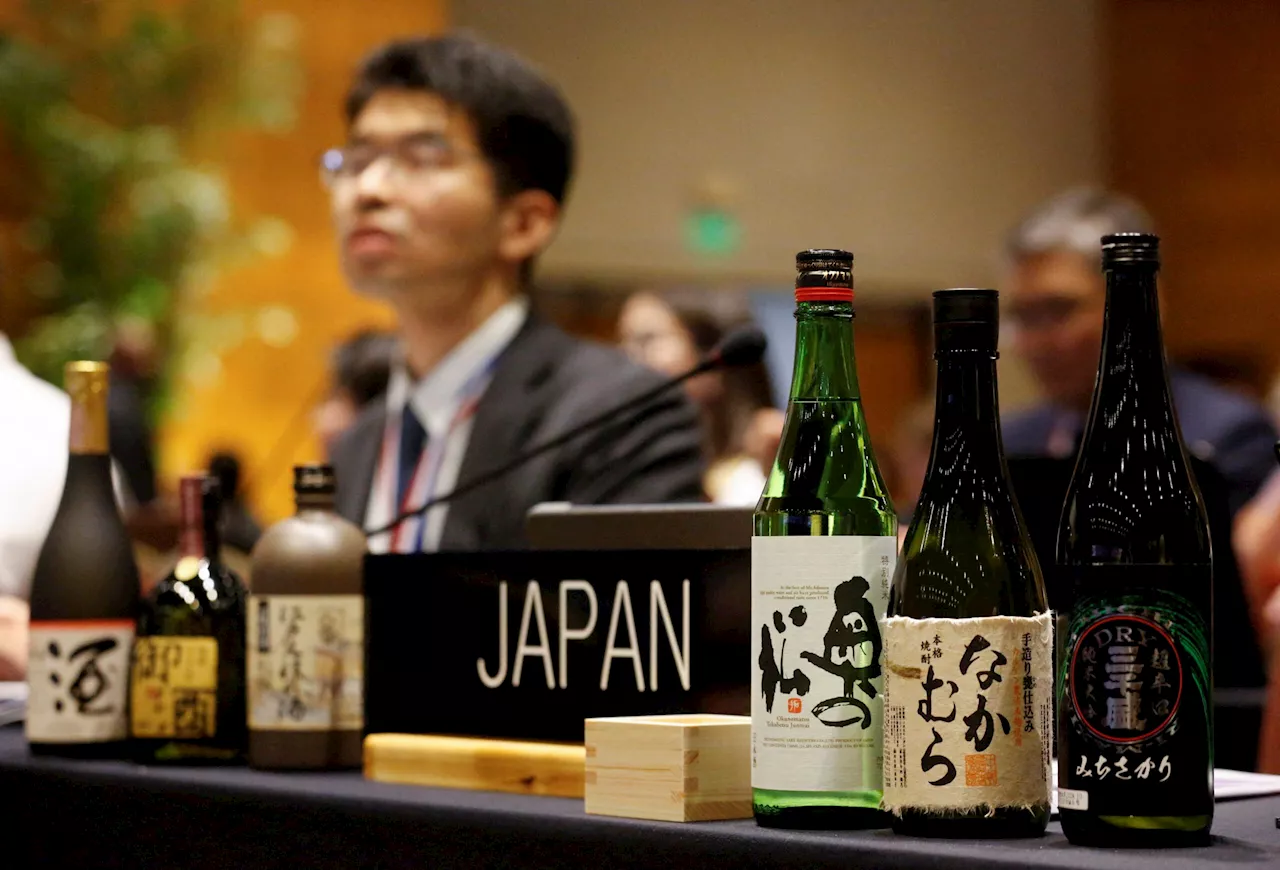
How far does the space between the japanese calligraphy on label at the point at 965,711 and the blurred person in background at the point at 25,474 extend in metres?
1.09

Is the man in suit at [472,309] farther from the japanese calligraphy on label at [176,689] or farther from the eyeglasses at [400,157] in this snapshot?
the japanese calligraphy on label at [176,689]

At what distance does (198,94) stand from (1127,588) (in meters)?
6.61

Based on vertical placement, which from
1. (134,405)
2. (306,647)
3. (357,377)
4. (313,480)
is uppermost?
(134,405)

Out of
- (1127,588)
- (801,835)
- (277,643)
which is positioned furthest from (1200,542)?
(277,643)

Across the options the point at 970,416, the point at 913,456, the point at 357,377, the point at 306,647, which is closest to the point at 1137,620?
the point at 970,416

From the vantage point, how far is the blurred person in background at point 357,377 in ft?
13.5

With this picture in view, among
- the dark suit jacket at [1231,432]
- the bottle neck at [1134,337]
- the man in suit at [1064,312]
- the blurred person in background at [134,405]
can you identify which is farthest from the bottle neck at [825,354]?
the blurred person in background at [134,405]

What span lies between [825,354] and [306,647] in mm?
469

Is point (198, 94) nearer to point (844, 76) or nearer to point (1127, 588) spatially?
point (844, 76)

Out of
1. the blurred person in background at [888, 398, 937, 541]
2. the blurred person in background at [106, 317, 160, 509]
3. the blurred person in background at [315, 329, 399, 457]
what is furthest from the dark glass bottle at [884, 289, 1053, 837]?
the blurred person in background at [106, 317, 160, 509]

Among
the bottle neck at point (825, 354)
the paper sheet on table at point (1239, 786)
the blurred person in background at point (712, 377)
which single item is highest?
the blurred person in background at point (712, 377)

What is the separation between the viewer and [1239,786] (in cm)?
104

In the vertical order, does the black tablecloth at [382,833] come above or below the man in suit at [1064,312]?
below

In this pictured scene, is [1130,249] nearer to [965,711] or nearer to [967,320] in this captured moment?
[967,320]
